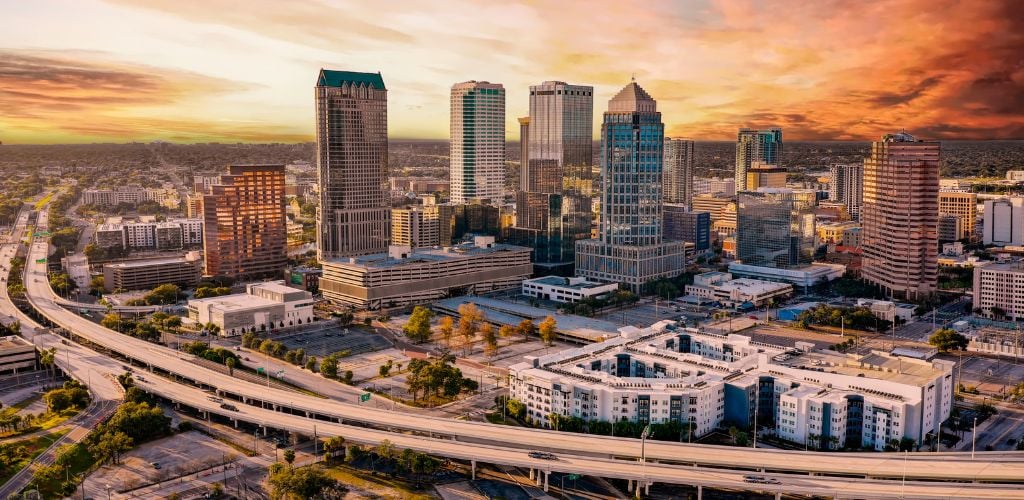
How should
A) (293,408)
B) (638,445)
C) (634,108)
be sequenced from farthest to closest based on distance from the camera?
(634,108) → (293,408) → (638,445)

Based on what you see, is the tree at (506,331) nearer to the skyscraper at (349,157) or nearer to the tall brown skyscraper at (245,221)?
the tall brown skyscraper at (245,221)

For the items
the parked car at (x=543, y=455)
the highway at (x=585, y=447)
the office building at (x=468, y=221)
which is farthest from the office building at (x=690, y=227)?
the parked car at (x=543, y=455)

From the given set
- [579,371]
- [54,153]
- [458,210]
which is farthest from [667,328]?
[54,153]

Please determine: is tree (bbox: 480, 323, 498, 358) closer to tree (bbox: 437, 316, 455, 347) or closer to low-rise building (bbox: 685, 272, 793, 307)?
tree (bbox: 437, 316, 455, 347)

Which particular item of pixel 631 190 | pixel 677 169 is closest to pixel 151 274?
pixel 631 190

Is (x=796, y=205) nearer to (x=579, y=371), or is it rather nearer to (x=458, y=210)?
(x=458, y=210)

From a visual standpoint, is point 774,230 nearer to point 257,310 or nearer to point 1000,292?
point 1000,292

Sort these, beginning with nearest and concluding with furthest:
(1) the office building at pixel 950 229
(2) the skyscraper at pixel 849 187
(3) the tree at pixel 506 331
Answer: (3) the tree at pixel 506 331
(1) the office building at pixel 950 229
(2) the skyscraper at pixel 849 187
